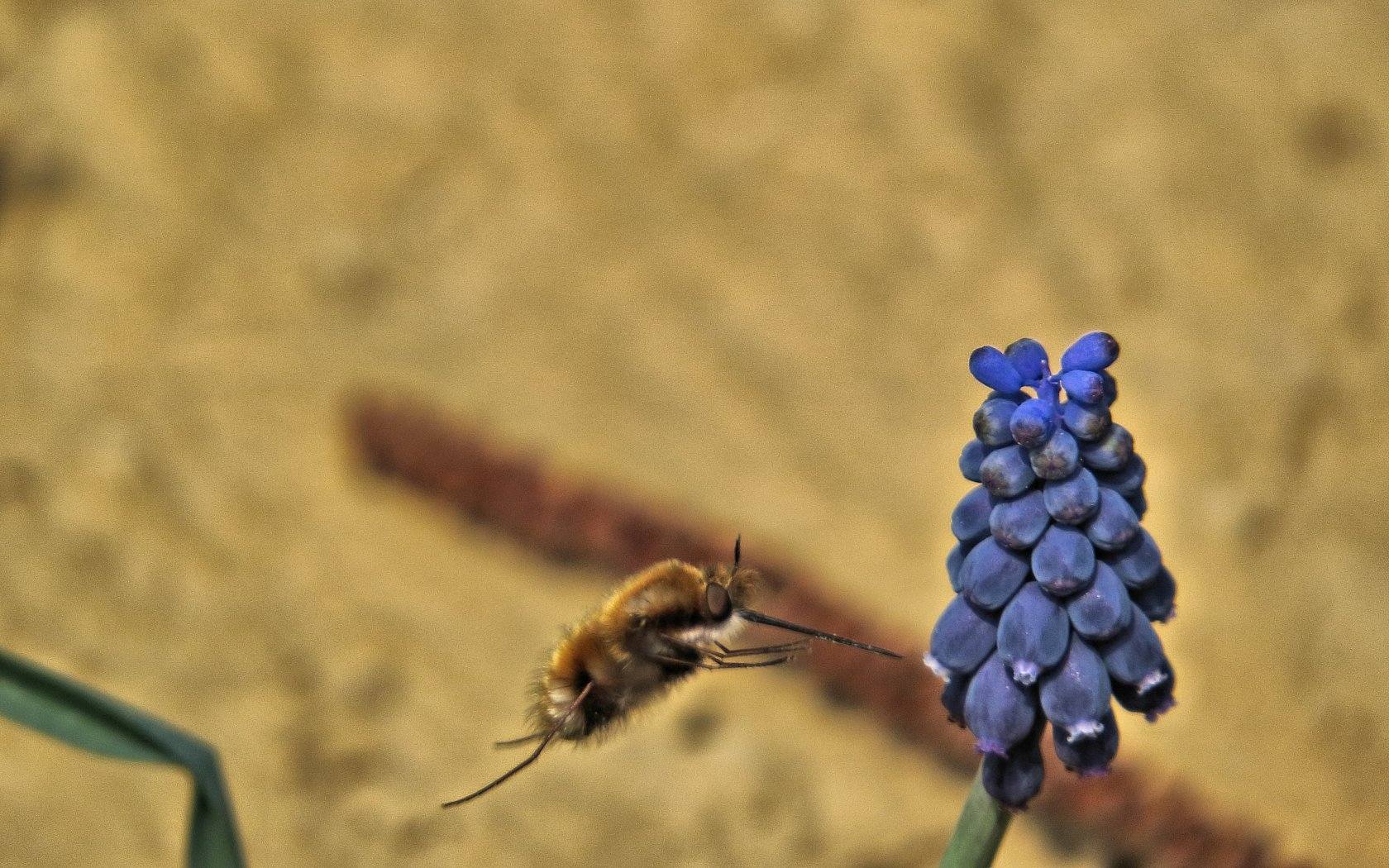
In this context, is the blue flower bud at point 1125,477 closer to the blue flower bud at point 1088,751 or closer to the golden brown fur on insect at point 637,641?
the blue flower bud at point 1088,751

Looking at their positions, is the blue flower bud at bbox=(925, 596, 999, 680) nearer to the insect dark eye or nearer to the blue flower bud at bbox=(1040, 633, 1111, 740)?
the blue flower bud at bbox=(1040, 633, 1111, 740)

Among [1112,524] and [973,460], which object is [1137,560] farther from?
[973,460]

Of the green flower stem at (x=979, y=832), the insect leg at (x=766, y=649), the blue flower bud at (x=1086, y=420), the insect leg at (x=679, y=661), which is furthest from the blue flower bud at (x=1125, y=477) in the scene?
the insect leg at (x=679, y=661)

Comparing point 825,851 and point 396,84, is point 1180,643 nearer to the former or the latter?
point 825,851

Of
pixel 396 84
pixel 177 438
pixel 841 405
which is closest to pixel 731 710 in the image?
pixel 841 405

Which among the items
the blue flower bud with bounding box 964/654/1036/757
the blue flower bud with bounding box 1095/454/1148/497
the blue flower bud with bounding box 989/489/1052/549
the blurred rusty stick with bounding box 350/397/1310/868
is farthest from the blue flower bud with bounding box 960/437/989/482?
the blurred rusty stick with bounding box 350/397/1310/868

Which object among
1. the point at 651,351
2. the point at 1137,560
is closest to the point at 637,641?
the point at 1137,560


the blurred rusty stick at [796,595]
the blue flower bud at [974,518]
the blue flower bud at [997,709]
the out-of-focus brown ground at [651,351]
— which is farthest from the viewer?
the out-of-focus brown ground at [651,351]

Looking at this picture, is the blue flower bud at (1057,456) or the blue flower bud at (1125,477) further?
the blue flower bud at (1125,477)
